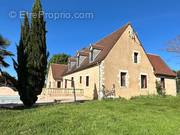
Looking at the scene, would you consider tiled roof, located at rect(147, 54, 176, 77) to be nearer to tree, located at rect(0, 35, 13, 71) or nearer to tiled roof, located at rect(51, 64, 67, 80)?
tiled roof, located at rect(51, 64, 67, 80)

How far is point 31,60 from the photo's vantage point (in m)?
17.2

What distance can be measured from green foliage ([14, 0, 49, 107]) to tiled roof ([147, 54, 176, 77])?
15797mm

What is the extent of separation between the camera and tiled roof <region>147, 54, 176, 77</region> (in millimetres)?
29117

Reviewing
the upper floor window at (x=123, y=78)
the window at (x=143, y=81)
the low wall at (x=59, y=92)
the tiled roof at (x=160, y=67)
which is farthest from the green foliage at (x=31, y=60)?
the tiled roof at (x=160, y=67)

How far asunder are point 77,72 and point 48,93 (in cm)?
529

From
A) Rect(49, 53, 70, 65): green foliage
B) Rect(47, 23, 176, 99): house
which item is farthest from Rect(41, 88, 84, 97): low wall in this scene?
Rect(49, 53, 70, 65): green foliage

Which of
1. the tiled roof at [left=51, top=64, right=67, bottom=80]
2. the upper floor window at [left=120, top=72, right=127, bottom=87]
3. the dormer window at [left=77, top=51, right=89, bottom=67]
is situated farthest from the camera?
the tiled roof at [left=51, top=64, right=67, bottom=80]

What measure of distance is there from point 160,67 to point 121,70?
8.30m

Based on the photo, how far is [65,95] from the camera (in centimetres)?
2717

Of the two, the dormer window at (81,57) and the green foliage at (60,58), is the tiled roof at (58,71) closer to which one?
the dormer window at (81,57)

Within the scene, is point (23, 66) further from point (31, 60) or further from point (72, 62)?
point (72, 62)

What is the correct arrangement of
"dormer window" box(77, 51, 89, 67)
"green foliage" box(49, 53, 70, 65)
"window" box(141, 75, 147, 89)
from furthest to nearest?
"green foliage" box(49, 53, 70, 65) < "dormer window" box(77, 51, 89, 67) < "window" box(141, 75, 147, 89)

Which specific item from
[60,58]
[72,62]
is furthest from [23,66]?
[60,58]

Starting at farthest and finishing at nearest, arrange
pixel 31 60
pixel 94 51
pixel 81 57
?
1. pixel 81 57
2. pixel 94 51
3. pixel 31 60
